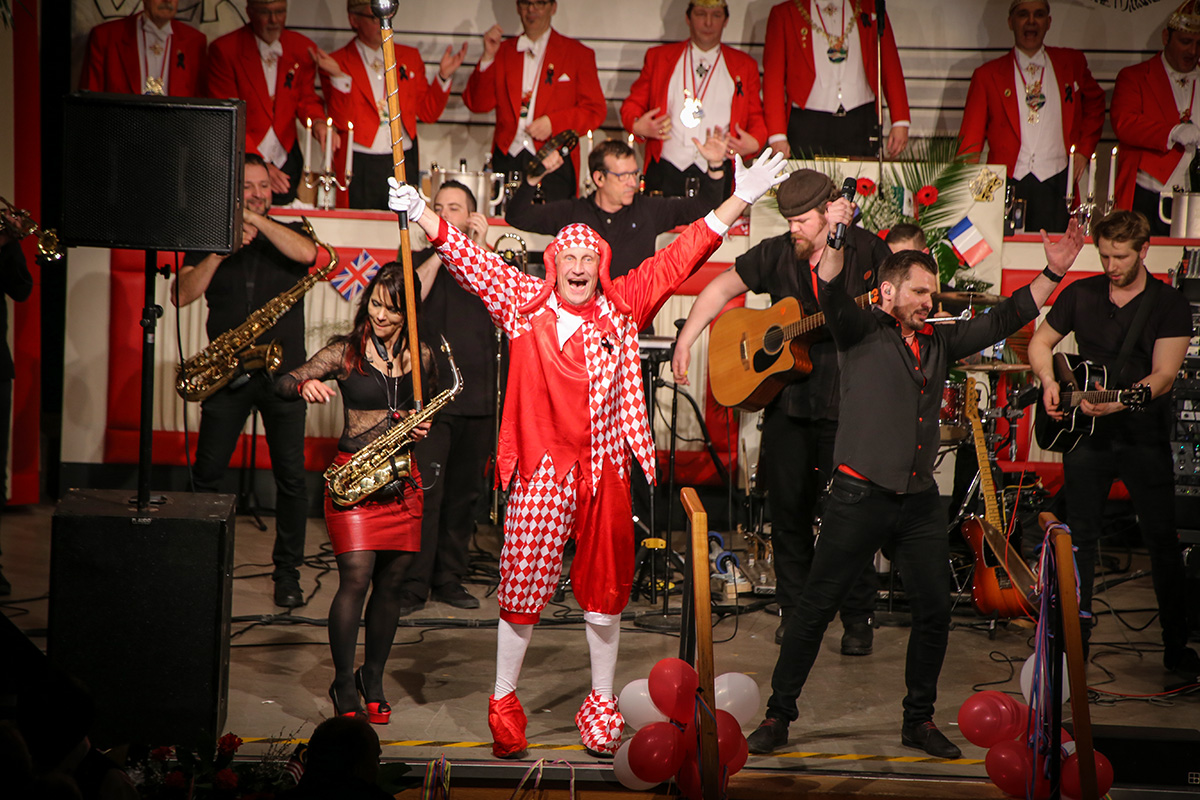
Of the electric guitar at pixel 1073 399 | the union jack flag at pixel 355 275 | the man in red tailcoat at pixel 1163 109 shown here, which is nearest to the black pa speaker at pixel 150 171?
the union jack flag at pixel 355 275

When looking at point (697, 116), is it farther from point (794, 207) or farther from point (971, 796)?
point (971, 796)

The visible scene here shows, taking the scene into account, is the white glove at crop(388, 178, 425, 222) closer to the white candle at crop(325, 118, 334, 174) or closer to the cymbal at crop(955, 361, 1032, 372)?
the cymbal at crop(955, 361, 1032, 372)

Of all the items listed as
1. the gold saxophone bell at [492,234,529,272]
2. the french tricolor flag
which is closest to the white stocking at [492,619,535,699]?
the gold saxophone bell at [492,234,529,272]

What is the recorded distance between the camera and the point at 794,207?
477 cm

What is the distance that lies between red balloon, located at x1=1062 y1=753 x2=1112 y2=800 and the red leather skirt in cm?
227

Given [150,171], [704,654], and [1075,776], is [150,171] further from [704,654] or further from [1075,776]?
[1075,776]

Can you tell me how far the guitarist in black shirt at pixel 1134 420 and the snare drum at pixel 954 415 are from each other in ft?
2.16

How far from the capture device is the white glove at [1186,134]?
8.31 m

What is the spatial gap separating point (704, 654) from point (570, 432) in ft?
3.39

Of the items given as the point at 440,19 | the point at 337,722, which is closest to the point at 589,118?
the point at 440,19

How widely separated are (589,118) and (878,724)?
5211mm

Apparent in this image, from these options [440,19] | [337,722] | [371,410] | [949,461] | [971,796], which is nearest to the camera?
[337,722]

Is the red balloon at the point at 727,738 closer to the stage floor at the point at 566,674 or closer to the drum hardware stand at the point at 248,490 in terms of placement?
the stage floor at the point at 566,674

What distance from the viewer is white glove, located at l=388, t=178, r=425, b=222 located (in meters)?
3.85
